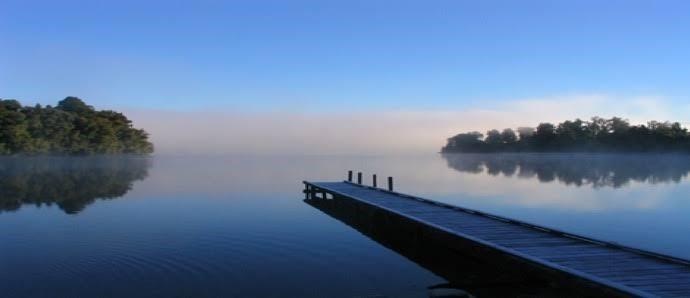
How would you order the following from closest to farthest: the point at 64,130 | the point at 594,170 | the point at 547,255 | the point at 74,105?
the point at 547,255, the point at 594,170, the point at 64,130, the point at 74,105

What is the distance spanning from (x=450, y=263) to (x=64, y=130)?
7731 centimetres

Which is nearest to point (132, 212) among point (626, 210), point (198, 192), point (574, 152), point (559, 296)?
point (198, 192)

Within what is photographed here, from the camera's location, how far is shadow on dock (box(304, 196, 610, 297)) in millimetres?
8406

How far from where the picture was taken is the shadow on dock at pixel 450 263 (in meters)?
8.41

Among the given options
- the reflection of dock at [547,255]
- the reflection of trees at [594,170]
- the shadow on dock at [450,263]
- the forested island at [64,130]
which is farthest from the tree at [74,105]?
the reflection of dock at [547,255]

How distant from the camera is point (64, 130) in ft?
246

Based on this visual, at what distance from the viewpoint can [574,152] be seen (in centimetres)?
11162

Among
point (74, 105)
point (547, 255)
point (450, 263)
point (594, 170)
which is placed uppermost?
point (74, 105)

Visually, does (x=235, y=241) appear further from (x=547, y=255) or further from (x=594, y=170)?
(x=594, y=170)

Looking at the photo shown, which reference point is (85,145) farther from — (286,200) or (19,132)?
(286,200)

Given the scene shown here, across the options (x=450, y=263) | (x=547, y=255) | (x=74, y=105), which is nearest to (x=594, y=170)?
(x=450, y=263)

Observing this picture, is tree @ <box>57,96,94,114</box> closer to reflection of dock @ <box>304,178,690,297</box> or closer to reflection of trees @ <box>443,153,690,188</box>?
reflection of trees @ <box>443,153,690,188</box>

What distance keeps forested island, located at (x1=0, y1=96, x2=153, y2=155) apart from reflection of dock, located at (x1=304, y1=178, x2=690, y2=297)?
2672 inches

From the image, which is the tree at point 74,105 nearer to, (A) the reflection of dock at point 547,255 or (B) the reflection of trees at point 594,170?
(B) the reflection of trees at point 594,170
